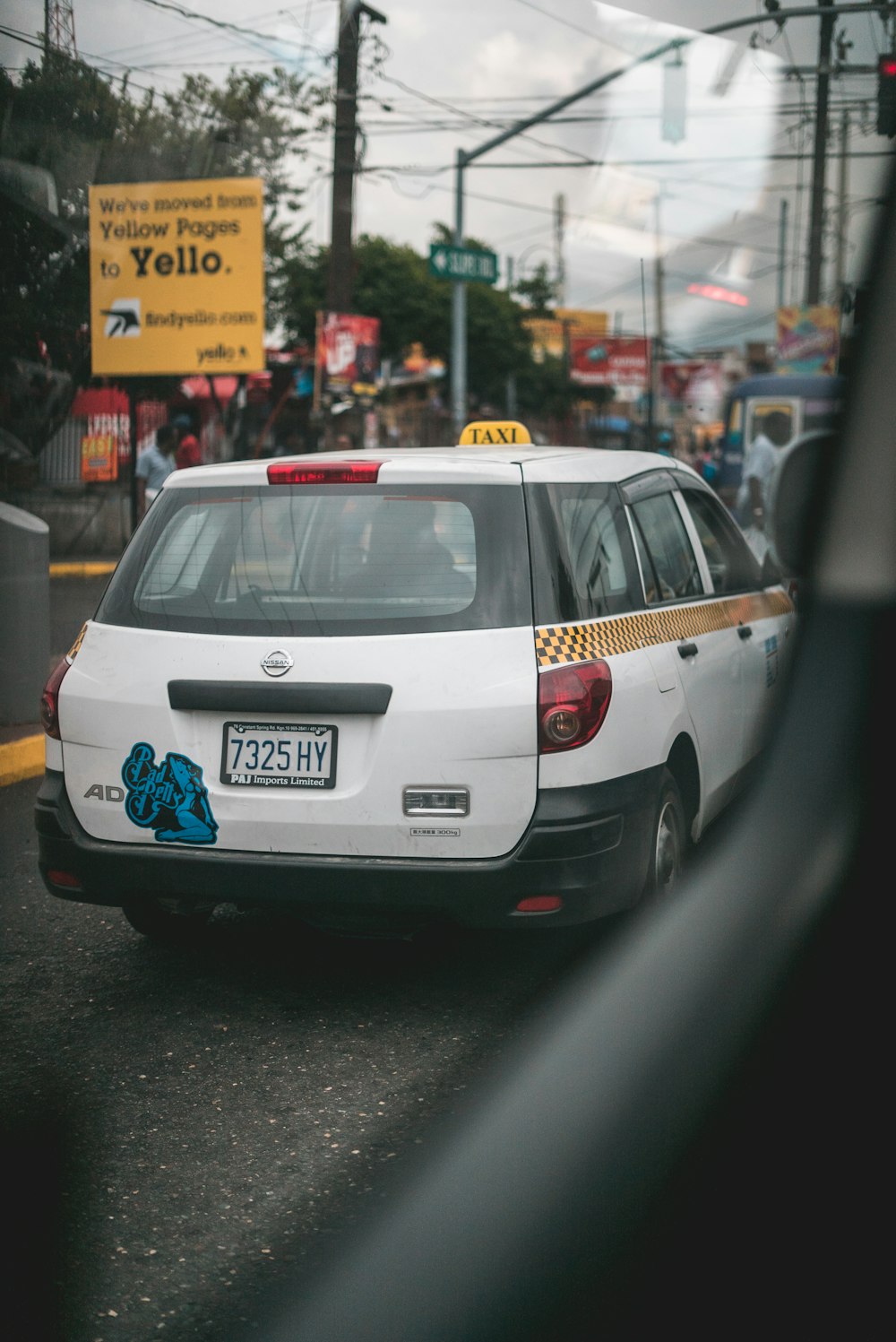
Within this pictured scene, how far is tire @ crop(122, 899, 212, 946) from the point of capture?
4.53 meters

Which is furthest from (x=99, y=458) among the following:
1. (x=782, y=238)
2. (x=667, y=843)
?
(x=667, y=843)

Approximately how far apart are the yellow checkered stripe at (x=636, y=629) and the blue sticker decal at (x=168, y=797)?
99 cm

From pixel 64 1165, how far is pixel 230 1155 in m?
0.36

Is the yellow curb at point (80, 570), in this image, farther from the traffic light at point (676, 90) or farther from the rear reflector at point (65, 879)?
the rear reflector at point (65, 879)

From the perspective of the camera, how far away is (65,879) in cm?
412

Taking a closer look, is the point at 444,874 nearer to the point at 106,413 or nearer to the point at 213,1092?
the point at 213,1092

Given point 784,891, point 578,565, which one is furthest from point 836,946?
point 578,565

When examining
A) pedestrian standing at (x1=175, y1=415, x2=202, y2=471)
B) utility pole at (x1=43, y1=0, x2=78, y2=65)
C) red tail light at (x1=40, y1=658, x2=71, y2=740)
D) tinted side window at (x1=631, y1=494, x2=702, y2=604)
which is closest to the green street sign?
pedestrian standing at (x1=175, y1=415, x2=202, y2=471)

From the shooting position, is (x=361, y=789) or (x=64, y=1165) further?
(x=361, y=789)

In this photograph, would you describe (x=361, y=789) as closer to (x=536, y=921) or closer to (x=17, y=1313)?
(x=536, y=921)

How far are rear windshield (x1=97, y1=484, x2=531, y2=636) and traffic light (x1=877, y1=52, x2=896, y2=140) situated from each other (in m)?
1.38

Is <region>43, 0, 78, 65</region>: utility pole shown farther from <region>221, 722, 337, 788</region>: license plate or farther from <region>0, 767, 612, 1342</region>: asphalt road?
<region>221, 722, 337, 788</region>: license plate

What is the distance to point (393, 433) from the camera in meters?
34.9

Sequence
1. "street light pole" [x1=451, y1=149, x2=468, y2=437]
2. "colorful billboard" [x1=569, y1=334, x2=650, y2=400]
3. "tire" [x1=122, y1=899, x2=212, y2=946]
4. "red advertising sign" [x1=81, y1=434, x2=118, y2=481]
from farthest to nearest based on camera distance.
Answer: "colorful billboard" [x1=569, y1=334, x2=650, y2=400] → "street light pole" [x1=451, y1=149, x2=468, y2=437] → "red advertising sign" [x1=81, y1=434, x2=118, y2=481] → "tire" [x1=122, y1=899, x2=212, y2=946]
